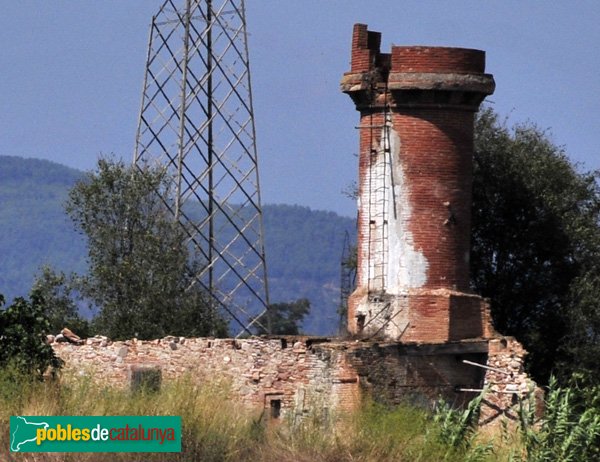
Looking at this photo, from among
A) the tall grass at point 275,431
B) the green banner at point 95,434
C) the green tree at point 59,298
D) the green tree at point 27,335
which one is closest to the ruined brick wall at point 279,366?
the green tree at point 27,335

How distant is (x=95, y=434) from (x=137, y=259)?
1743cm

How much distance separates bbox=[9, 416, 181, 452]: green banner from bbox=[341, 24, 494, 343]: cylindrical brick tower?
15116 mm

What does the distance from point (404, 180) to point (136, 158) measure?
6.89 m

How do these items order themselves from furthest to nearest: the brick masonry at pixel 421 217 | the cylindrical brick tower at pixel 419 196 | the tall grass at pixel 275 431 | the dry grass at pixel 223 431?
the cylindrical brick tower at pixel 419 196
the brick masonry at pixel 421 217
the tall grass at pixel 275 431
the dry grass at pixel 223 431

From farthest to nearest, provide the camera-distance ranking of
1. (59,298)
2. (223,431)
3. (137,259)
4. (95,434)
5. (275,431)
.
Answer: (59,298)
(137,259)
(275,431)
(223,431)
(95,434)

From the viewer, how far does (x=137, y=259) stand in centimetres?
4734

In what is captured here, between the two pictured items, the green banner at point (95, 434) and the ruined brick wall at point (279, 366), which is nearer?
the green banner at point (95, 434)

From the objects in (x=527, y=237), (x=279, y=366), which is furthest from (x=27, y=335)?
(x=527, y=237)

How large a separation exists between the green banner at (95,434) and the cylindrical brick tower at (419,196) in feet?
49.6

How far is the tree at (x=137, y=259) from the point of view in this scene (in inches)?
1839

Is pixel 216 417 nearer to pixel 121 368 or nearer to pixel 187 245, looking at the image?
pixel 121 368

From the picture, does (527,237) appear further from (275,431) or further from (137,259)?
(275,431)

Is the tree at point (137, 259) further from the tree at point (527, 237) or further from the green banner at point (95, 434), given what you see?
the green banner at point (95, 434)

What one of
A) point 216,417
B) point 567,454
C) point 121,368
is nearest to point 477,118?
point 121,368
